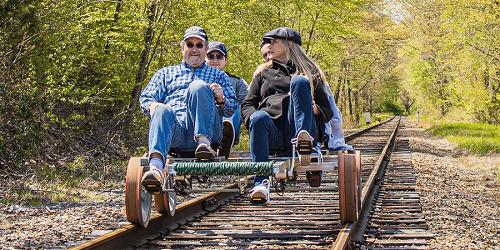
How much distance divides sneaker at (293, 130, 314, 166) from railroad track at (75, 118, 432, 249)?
20.4 inches

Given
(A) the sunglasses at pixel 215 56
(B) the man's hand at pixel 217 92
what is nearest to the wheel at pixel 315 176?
(B) the man's hand at pixel 217 92

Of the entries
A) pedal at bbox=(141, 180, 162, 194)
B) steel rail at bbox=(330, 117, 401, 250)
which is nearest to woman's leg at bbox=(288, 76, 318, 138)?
steel rail at bbox=(330, 117, 401, 250)

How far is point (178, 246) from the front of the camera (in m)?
5.15

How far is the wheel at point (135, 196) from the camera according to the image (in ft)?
17.6

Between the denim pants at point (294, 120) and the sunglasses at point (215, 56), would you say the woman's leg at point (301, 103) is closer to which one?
the denim pants at point (294, 120)

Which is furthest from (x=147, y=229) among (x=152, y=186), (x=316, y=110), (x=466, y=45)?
(x=466, y=45)

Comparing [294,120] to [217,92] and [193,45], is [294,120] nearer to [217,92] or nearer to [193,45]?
[217,92]

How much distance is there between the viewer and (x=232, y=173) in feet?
17.6

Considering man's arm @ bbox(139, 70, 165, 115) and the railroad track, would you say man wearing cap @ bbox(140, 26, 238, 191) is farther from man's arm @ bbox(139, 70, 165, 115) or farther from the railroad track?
the railroad track

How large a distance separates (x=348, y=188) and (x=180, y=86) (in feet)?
5.62

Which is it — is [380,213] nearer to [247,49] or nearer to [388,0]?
[247,49]

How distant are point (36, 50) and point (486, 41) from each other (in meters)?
18.2

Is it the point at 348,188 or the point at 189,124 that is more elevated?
the point at 189,124

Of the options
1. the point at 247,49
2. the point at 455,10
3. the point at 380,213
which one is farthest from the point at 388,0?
the point at 380,213
